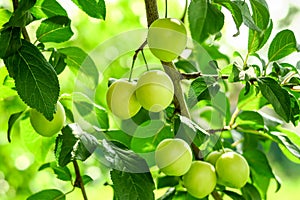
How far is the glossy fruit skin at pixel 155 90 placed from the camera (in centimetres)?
61

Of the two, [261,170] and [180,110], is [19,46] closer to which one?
[180,110]

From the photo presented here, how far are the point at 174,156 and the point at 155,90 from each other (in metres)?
0.09

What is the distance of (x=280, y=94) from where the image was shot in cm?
61

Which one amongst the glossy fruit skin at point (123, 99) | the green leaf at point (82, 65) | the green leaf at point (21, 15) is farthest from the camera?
the green leaf at point (82, 65)

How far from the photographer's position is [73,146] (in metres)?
0.59

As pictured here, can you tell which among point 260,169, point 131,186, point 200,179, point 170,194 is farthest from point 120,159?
point 260,169

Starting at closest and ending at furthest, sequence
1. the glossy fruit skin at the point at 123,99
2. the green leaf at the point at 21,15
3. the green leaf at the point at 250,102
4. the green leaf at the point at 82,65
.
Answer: the green leaf at the point at 21,15 < the glossy fruit skin at the point at 123,99 < the green leaf at the point at 82,65 < the green leaf at the point at 250,102

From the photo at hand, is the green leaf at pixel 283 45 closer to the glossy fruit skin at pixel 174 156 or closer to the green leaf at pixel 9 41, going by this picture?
the glossy fruit skin at pixel 174 156

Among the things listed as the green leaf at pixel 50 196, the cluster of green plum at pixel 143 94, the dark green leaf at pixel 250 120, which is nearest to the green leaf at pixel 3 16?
the cluster of green plum at pixel 143 94

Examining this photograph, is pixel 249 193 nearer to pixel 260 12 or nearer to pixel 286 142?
pixel 286 142

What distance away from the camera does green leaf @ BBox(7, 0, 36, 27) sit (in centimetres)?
53

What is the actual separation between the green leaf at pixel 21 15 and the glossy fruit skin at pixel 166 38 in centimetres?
13

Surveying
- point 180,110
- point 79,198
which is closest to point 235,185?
point 180,110

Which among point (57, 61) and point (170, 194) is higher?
point (57, 61)
